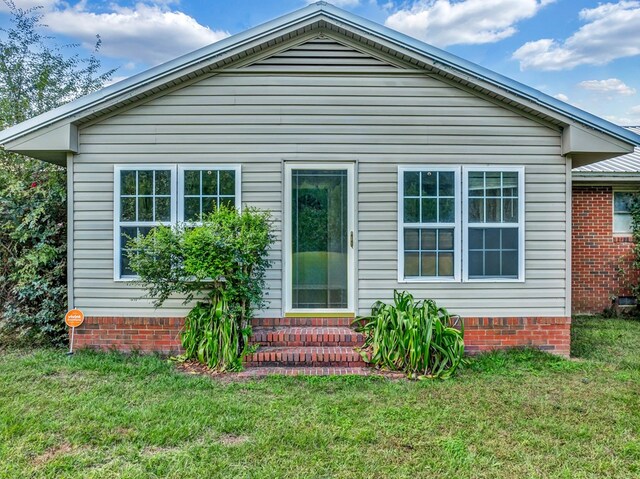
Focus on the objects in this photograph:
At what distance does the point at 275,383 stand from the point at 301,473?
1.62m

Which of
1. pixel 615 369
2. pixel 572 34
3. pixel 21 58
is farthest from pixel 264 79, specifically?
pixel 572 34

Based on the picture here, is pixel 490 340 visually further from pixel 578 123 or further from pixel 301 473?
pixel 301 473

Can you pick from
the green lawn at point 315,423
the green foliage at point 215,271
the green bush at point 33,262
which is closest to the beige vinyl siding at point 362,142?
the green foliage at point 215,271

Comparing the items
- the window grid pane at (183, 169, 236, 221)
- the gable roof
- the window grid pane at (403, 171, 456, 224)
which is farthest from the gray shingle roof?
the window grid pane at (183, 169, 236, 221)

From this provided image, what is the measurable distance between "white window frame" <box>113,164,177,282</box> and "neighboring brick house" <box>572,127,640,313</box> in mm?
7690

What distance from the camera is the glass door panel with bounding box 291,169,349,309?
5297 millimetres

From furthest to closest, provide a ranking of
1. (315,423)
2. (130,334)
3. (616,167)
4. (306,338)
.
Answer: (616,167), (130,334), (306,338), (315,423)

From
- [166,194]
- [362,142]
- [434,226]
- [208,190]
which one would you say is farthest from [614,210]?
[166,194]

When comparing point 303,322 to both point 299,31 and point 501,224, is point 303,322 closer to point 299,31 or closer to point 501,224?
point 501,224

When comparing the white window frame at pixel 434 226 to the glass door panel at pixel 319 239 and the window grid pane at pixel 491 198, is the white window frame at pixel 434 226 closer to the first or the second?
the window grid pane at pixel 491 198

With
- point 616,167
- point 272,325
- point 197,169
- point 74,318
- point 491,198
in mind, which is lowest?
point 272,325

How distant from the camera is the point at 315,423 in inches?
126

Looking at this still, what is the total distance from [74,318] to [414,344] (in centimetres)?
421

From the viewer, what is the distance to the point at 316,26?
5.11 metres
